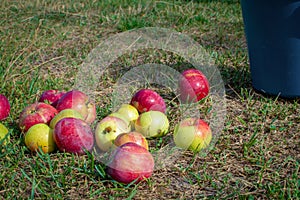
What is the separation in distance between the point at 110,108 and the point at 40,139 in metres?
0.67

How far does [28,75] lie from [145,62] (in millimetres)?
911

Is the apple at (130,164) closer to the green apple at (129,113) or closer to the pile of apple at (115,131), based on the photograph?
the pile of apple at (115,131)

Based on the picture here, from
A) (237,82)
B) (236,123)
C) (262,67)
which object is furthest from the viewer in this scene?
(237,82)

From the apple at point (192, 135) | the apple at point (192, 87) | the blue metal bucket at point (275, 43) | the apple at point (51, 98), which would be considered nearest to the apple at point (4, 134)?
the apple at point (51, 98)

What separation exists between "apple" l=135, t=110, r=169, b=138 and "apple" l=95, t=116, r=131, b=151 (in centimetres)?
12

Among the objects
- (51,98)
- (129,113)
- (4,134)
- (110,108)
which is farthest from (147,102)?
(4,134)

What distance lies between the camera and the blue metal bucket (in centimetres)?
272

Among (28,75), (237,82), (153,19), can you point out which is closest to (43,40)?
(28,75)

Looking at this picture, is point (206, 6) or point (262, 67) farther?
point (206, 6)

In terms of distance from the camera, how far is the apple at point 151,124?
8.15 ft

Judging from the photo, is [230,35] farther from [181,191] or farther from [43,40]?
[181,191]

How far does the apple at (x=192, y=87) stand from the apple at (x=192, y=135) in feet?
1.81

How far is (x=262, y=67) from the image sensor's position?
2953 millimetres

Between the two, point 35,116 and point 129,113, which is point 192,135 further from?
point 35,116
